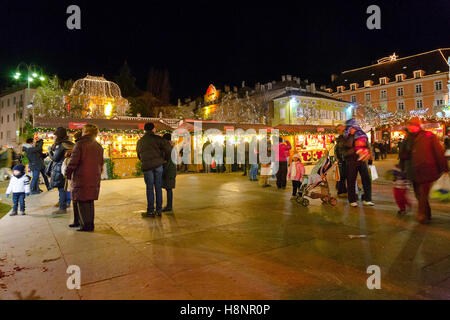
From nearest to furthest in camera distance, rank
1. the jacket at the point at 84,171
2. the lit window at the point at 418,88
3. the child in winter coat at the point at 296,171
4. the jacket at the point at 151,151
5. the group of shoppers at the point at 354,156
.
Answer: the jacket at the point at 84,171
the jacket at the point at 151,151
the group of shoppers at the point at 354,156
the child in winter coat at the point at 296,171
the lit window at the point at 418,88

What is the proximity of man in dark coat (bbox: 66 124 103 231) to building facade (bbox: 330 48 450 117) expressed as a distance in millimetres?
45851

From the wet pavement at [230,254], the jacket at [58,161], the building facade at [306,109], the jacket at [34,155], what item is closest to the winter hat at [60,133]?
the jacket at [58,161]

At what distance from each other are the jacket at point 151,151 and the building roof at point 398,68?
54.3 meters

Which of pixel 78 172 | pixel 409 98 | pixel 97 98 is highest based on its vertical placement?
pixel 409 98

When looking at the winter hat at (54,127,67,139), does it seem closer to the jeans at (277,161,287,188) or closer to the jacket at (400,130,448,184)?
the jeans at (277,161,287,188)

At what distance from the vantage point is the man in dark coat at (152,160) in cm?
558

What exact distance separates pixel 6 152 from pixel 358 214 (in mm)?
8328

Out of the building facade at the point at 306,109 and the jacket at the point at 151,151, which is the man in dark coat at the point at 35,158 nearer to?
the jacket at the point at 151,151

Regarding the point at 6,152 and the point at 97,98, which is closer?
the point at 6,152

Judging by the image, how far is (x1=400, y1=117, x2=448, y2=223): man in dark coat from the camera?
4.73 m

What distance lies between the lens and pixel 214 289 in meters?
2.71
